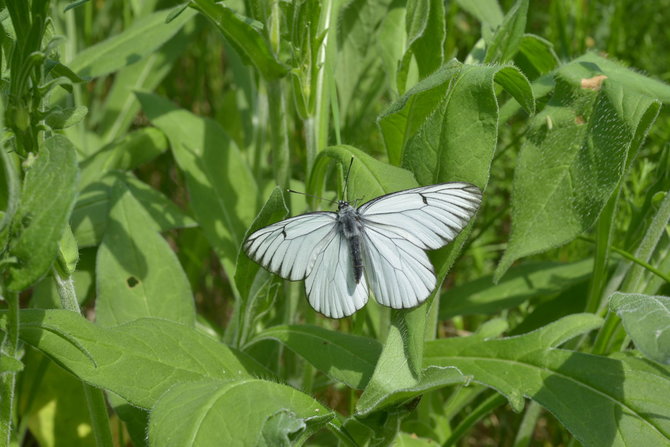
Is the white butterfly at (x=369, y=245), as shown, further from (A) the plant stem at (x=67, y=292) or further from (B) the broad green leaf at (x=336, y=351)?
(A) the plant stem at (x=67, y=292)

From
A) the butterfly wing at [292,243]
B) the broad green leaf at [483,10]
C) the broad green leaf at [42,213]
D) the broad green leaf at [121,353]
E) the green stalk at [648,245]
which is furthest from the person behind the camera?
the broad green leaf at [483,10]

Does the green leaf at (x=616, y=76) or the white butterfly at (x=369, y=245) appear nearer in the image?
the white butterfly at (x=369, y=245)

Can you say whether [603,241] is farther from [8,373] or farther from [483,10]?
[8,373]

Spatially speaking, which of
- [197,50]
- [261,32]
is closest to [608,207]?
[261,32]

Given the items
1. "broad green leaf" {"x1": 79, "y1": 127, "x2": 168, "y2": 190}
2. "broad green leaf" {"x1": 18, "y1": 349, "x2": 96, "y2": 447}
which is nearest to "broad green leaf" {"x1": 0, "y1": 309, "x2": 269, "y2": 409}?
"broad green leaf" {"x1": 18, "y1": 349, "x2": 96, "y2": 447}

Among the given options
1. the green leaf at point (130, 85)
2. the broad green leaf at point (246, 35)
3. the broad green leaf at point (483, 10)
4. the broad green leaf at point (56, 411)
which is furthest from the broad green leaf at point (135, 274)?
the broad green leaf at point (483, 10)

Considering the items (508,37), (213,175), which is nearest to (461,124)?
(508,37)

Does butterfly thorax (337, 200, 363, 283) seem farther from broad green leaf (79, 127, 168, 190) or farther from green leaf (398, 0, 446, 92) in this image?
broad green leaf (79, 127, 168, 190)
